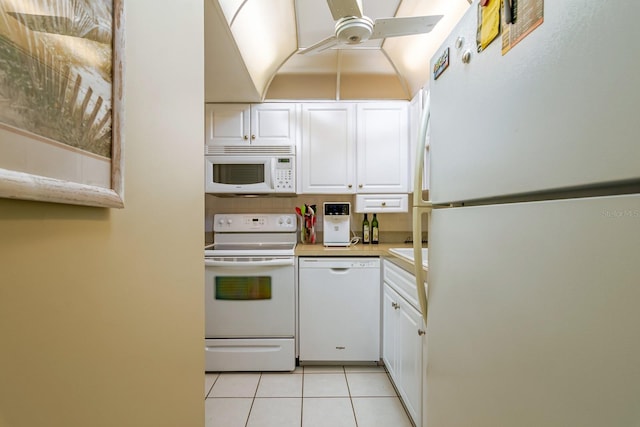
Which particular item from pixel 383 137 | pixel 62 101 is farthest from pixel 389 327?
pixel 62 101

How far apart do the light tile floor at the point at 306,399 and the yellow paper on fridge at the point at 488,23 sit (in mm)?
1815

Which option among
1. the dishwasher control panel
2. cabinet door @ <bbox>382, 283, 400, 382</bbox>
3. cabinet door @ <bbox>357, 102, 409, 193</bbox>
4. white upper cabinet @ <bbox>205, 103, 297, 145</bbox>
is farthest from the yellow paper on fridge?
white upper cabinet @ <bbox>205, 103, 297, 145</bbox>

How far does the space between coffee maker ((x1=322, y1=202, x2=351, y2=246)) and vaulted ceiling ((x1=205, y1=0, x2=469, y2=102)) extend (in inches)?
41.3

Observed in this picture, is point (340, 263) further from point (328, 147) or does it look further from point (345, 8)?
point (345, 8)

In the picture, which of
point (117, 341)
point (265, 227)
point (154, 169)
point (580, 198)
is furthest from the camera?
point (265, 227)

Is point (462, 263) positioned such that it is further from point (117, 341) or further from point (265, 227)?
point (265, 227)

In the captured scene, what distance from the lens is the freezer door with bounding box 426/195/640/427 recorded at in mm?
410

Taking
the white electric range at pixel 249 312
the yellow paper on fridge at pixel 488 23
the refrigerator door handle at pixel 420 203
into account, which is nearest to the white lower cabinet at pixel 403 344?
the refrigerator door handle at pixel 420 203

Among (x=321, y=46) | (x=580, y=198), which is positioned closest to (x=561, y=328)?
(x=580, y=198)

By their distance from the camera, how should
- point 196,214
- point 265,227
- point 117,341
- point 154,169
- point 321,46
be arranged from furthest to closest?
point 265,227 < point 321,46 < point 196,214 < point 154,169 < point 117,341

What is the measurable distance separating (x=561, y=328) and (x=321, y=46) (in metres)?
1.80

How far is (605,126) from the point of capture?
0.43 m

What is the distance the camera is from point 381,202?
8.20 feet

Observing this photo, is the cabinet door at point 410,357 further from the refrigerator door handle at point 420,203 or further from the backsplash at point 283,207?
the backsplash at point 283,207
